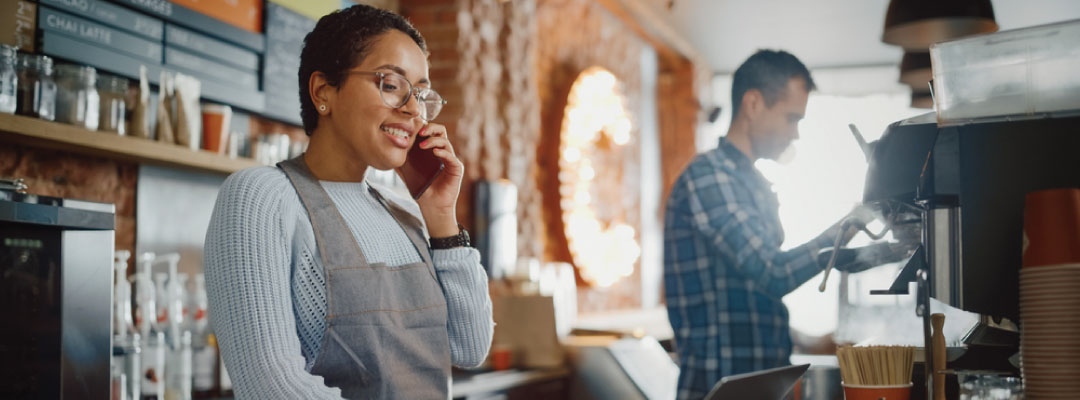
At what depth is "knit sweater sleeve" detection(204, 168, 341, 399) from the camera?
1.29 m

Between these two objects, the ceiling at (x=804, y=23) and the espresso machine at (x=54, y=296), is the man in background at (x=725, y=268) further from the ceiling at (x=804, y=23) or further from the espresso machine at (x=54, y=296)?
the ceiling at (x=804, y=23)

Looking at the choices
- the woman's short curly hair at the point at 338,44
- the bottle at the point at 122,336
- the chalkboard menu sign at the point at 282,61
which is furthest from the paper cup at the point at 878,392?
the chalkboard menu sign at the point at 282,61

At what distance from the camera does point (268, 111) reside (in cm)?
321

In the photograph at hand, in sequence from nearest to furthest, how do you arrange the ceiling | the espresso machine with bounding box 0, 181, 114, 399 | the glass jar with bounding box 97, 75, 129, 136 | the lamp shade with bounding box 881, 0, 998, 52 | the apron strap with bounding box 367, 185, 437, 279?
the apron strap with bounding box 367, 185, 437, 279
the espresso machine with bounding box 0, 181, 114, 399
the glass jar with bounding box 97, 75, 129, 136
the lamp shade with bounding box 881, 0, 998, 52
the ceiling

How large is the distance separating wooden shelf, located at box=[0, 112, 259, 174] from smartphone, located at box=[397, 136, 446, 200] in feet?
3.31

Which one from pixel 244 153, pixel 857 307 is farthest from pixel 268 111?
pixel 857 307

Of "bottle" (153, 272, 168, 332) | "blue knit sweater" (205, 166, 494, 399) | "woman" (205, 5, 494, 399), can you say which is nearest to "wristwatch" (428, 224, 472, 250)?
"woman" (205, 5, 494, 399)

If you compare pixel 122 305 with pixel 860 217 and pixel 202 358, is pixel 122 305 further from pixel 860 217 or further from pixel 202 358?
pixel 860 217

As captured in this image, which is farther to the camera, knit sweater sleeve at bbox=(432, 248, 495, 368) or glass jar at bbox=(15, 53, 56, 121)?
glass jar at bbox=(15, 53, 56, 121)

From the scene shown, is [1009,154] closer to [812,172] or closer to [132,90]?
[132,90]

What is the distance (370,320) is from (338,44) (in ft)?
1.42

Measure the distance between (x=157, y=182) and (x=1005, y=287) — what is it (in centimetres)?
230

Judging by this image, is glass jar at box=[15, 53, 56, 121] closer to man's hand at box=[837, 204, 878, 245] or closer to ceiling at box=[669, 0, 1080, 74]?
man's hand at box=[837, 204, 878, 245]

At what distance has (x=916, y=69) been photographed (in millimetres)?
4754
